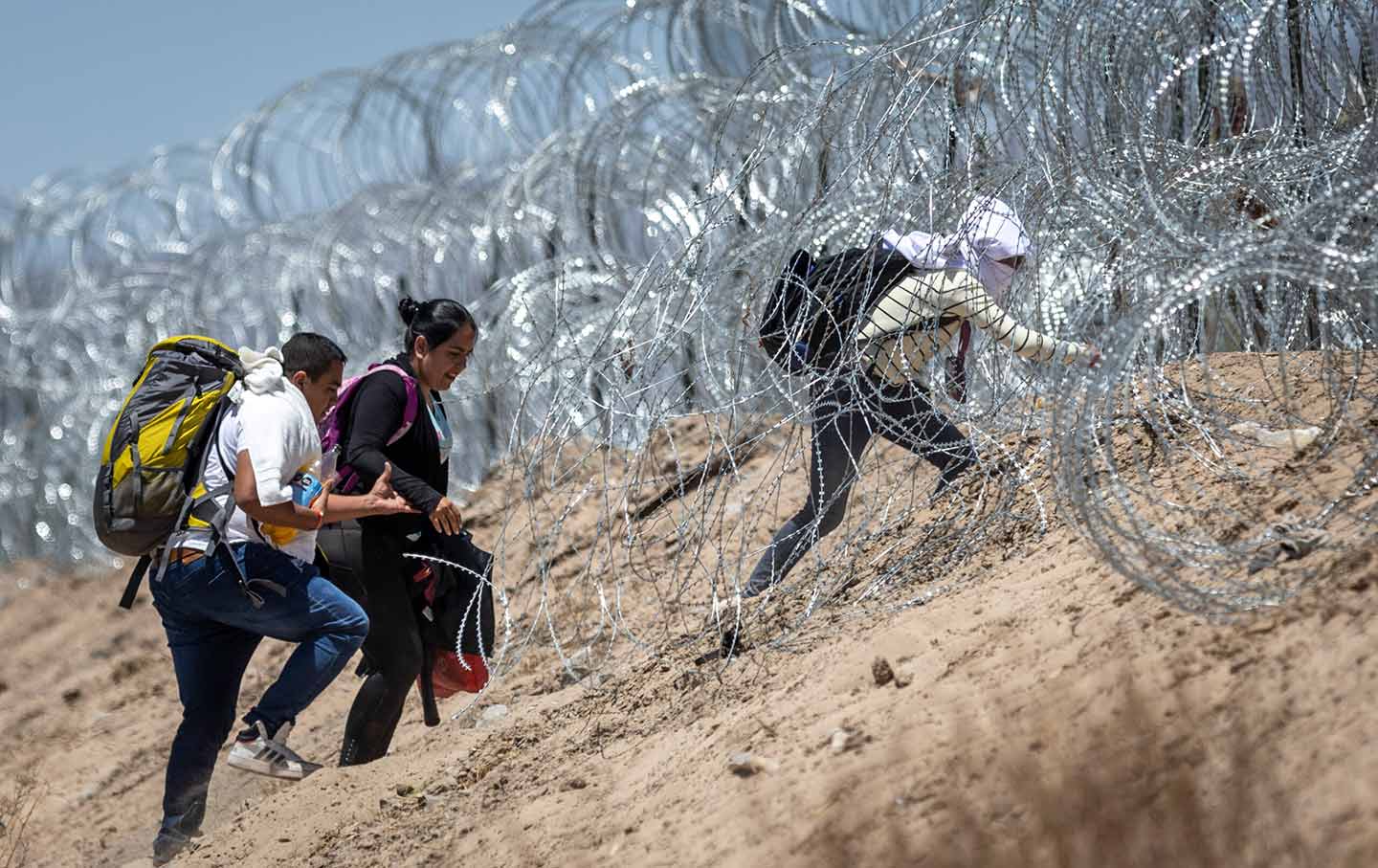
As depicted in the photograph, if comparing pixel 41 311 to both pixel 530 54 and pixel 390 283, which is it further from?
pixel 530 54

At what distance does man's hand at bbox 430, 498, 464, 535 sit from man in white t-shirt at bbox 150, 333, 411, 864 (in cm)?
8

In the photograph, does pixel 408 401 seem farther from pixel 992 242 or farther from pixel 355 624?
pixel 992 242

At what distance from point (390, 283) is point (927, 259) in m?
5.18

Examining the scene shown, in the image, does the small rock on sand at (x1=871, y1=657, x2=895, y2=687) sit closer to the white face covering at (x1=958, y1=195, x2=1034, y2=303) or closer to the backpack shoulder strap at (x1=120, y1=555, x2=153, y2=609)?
the white face covering at (x1=958, y1=195, x2=1034, y2=303)

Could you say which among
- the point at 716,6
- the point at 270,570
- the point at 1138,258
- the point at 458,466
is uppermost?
the point at 716,6

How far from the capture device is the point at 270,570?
12.5ft

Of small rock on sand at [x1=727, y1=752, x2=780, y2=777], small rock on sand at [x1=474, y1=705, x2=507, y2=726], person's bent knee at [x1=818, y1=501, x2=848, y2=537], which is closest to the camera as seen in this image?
small rock on sand at [x1=727, y1=752, x2=780, y2=777]

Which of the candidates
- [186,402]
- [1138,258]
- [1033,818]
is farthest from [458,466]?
[1033,818]

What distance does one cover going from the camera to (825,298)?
4.08 m

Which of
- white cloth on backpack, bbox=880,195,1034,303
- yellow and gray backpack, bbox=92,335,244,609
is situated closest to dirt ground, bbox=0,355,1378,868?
white cloth on backpack, bbox=880,195,1034,303

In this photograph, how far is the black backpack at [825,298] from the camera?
391 cm

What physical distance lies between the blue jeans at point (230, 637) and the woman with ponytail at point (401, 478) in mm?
218

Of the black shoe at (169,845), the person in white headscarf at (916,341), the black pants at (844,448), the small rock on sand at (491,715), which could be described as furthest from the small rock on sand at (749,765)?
the small rock on sand at (491,715)

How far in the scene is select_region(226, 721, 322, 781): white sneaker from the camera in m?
3.95
